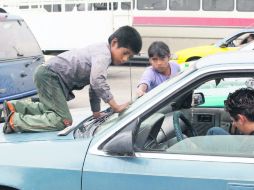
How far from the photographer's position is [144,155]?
3.04 meters

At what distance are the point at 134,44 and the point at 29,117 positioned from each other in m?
0.95

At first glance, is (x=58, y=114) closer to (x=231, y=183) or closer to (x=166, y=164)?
(x=166, y=164)

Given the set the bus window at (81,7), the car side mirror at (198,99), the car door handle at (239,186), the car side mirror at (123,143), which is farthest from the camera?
the bus window at (81,7)

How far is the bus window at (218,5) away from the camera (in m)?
15.8

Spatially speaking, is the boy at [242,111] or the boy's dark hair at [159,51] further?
the boy's dark hair at [159,51]

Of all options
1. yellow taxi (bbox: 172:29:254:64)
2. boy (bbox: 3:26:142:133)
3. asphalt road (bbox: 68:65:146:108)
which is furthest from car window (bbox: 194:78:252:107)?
yellow taxi (bbox: 172:29:254:64)

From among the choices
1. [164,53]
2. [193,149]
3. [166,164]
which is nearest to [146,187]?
[166,164]

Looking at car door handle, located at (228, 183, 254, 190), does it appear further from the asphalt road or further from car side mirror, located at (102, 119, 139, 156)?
the asphalt road

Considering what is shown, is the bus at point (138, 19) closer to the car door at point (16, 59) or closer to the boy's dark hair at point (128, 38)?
the car door at point (16, 59)

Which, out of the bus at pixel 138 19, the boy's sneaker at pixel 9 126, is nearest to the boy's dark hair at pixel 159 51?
the boy's sneaker at pixel 9 126

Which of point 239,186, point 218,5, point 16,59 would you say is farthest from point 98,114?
point 218,5

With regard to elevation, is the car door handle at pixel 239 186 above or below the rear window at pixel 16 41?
below

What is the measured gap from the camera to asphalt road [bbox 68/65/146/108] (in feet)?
35.6

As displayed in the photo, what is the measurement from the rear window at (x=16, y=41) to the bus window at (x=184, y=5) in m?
8.77
